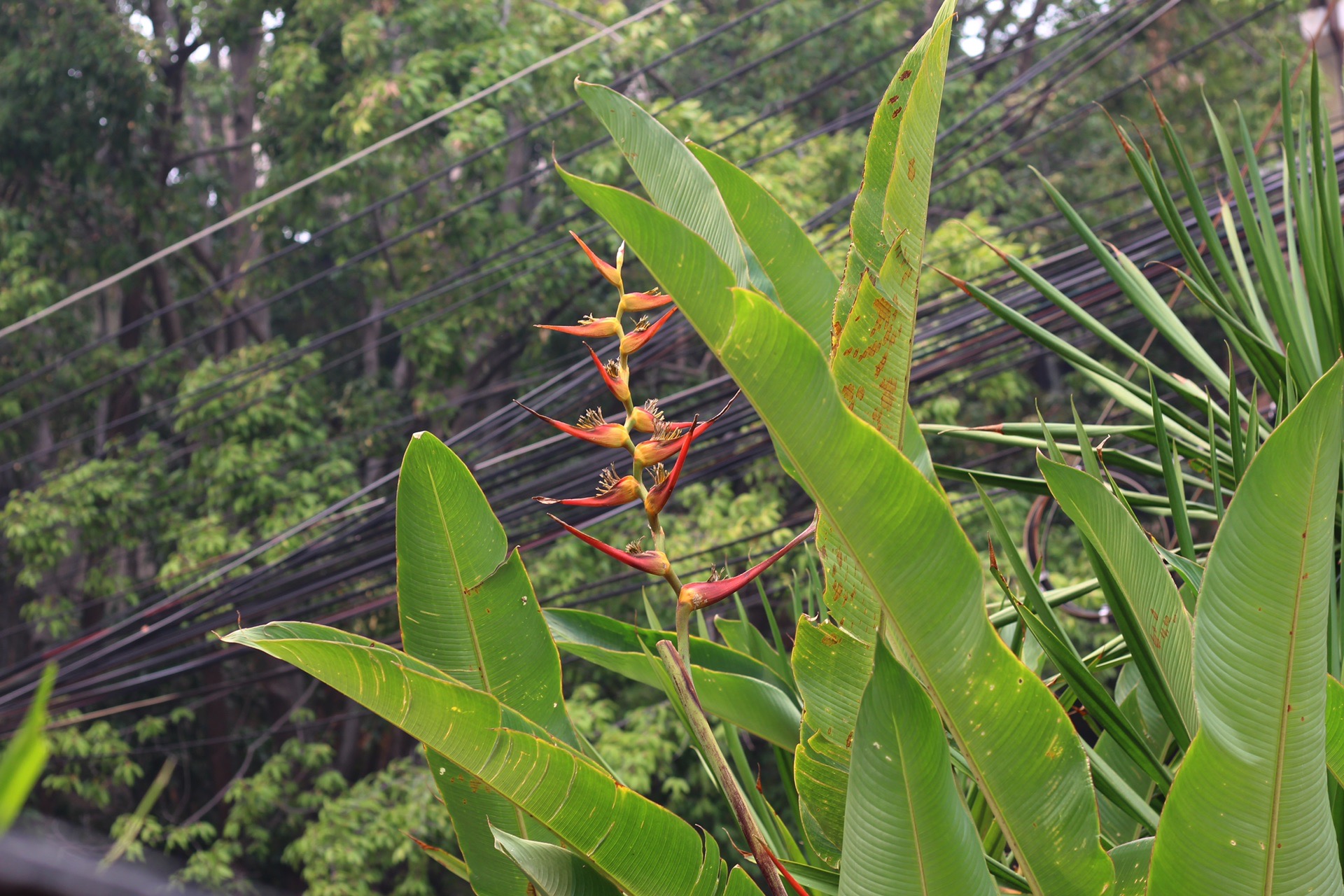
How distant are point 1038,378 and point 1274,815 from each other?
313 inches

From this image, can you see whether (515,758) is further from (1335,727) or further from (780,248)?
(1335,727)

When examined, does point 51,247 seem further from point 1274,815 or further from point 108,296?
point 1274,815

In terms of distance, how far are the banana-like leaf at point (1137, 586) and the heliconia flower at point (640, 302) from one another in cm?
35

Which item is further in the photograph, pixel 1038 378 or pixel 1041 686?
pixel 1038 378

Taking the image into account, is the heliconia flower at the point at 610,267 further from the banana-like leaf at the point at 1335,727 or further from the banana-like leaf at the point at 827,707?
the banana-like leaf at the point at 1335,727

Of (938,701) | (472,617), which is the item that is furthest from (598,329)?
(938,701)

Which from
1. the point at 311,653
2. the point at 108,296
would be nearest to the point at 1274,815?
the point at 311,653

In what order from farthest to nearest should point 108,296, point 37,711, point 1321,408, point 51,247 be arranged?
point 108,296
point 51,247
point 1321,408
point 37,711

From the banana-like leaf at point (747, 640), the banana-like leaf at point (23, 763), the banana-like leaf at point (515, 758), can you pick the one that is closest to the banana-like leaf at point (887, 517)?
the banana-like leaf at point (515, 758)

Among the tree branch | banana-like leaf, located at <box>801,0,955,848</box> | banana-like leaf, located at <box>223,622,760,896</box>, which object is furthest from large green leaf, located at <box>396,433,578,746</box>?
the tree branch

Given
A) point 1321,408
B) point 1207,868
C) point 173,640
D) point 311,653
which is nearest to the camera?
point 1321,408

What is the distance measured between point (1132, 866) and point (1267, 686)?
1.07 feet

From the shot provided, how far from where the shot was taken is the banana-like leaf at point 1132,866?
2.86 ft

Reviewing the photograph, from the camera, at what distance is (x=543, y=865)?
0.88 metres
